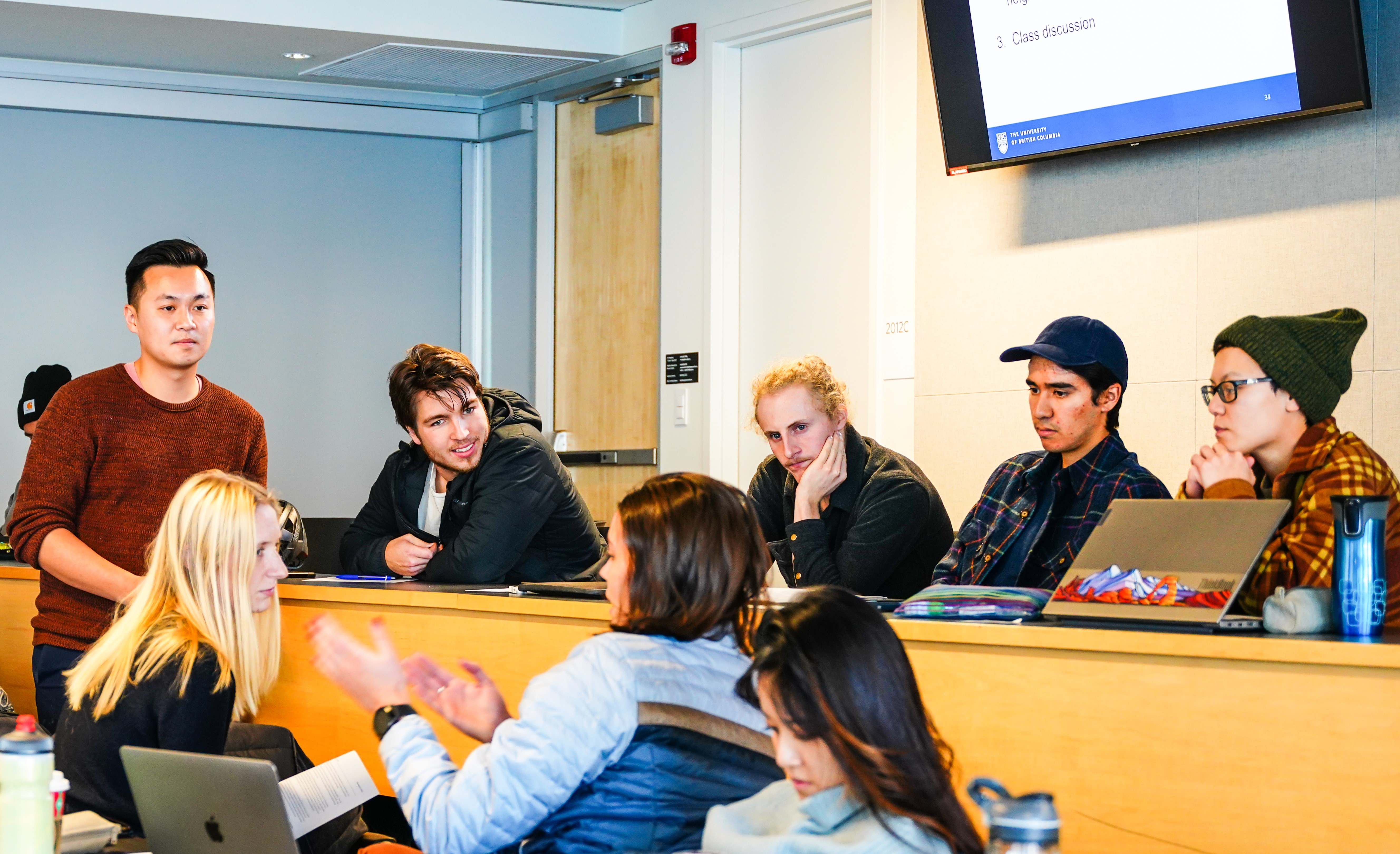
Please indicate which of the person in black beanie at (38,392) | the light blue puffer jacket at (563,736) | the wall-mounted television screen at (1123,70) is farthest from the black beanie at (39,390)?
the light blue puffer jacket at (563,736)

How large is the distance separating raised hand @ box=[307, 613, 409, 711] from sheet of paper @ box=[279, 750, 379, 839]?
312mm

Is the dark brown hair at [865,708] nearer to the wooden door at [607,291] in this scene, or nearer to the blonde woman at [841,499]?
the blonde woman at [841,499]

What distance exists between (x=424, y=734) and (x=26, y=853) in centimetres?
46

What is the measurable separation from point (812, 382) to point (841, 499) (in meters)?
0.27

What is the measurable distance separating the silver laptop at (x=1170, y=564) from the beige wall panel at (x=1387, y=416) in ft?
4.55

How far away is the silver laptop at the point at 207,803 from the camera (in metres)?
1.81

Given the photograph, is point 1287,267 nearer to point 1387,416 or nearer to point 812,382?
point 1387,416

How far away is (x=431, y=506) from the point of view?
11.1ft

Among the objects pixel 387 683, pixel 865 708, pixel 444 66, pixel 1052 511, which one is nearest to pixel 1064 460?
pixel 1052 511

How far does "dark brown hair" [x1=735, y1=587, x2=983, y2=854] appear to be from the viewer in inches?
50.8

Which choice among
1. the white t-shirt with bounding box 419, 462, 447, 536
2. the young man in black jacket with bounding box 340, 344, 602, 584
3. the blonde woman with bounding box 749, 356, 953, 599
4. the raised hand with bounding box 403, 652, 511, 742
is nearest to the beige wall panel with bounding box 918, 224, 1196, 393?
the blonde woman with bounding box 749, 356, 953, 599

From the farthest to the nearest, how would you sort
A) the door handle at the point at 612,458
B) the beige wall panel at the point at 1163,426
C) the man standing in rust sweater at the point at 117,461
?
1. the door handle at the point at 612,458
2. the beige wall panel at the point at 1163,426
3. the man standing in rust sweater at the point at 117,461

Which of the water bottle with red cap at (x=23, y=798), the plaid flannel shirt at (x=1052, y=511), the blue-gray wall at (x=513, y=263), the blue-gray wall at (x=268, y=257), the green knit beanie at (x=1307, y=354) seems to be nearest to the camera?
the water bottle with red cap at (x=23, y=798)

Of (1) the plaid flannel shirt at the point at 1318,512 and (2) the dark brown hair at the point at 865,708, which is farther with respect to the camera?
(1) the plaid flannel shirt at the point at 1318,512
